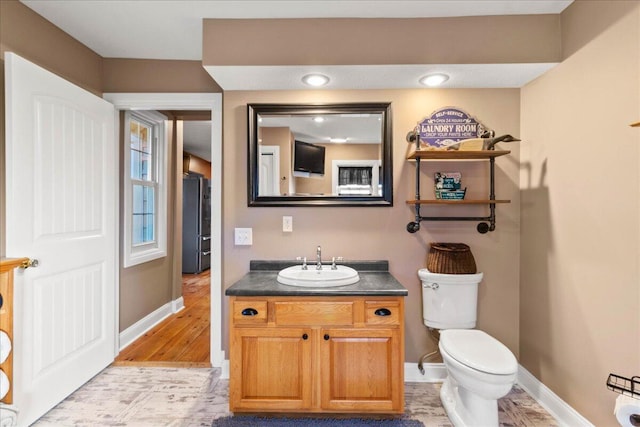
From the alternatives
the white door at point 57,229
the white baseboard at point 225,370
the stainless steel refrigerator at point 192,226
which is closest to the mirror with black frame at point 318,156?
the white door at point 57,229

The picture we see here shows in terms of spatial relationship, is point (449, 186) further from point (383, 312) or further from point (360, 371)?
point (360, 371)

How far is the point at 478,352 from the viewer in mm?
1611

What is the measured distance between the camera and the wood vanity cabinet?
1.67m

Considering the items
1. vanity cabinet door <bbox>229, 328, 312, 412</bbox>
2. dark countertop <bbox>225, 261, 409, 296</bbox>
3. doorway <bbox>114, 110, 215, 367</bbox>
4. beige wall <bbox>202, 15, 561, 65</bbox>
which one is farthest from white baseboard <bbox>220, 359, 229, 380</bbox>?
beige wall <bbox>202, 15, 561, 65</bbox>

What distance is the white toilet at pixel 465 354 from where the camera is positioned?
1.50 metres

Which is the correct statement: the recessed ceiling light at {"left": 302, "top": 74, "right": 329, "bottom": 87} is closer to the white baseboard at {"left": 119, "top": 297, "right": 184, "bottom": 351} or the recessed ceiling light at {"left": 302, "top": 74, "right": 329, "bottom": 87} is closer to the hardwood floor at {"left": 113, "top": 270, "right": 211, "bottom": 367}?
the hardwood floor at {"left": 113, "top": 270, "right": 211, "bottom": 367}

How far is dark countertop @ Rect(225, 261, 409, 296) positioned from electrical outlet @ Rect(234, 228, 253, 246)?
0.52 feet

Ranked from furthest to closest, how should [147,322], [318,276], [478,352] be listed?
[147,322], [318,276], [478,352]

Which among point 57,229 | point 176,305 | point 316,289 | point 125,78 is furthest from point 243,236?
point 176,305

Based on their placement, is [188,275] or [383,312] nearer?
[383,312]

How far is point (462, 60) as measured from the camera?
181 cm

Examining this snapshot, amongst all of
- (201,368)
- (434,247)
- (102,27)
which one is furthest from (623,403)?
(102,27)

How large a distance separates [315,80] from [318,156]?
50 centimetres

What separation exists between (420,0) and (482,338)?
1956 millimetres
